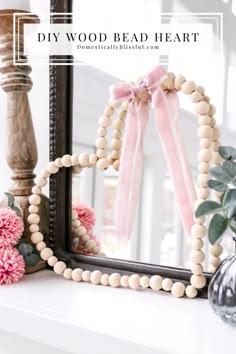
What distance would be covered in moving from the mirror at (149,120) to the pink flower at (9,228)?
0.38 feet

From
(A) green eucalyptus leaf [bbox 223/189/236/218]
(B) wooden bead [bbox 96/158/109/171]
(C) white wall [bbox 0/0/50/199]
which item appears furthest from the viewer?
(C) white wall [bbox 0/0/50/199]

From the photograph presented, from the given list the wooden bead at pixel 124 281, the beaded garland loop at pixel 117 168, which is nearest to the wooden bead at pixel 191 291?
the beaded garland loop at pixel 117 168

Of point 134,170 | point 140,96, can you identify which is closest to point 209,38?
point 140,96

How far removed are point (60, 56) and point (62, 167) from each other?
0.22 meters

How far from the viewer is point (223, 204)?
0.53m

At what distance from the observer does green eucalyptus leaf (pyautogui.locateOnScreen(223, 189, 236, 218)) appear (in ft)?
1.69

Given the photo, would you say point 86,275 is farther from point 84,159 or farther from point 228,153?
point 228,153

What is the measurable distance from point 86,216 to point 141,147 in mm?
176

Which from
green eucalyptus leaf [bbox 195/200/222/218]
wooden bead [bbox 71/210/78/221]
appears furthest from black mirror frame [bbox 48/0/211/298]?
green eucalyptus leaf [bbox 195/200/222/218]

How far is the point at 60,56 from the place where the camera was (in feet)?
2.74

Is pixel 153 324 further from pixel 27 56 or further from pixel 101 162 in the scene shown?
pixel 27 56

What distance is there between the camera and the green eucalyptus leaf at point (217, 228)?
1.71 feet

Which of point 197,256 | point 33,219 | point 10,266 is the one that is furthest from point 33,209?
point 197,256

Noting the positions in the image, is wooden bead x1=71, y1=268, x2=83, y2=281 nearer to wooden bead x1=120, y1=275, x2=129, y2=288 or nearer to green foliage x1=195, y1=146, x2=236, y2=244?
wooden bead x1=120, y1=275, x2=129, y2=288
